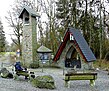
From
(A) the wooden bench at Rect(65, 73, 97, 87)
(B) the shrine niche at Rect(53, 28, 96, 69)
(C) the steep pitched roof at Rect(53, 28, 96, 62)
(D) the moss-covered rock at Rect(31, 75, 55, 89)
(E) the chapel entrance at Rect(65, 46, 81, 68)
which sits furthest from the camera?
(E) the chapel entrance at Rect(65, 46, 81, 68)

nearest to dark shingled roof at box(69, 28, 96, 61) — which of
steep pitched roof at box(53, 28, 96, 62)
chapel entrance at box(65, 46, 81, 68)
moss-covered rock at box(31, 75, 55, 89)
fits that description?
steep pitched roof at box(53, 28, 96, 62)

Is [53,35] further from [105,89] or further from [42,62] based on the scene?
[105,89]

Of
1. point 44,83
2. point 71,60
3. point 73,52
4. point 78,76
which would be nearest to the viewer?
point 44,83

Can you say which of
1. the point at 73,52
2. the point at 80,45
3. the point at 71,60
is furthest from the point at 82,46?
the point at 71,60

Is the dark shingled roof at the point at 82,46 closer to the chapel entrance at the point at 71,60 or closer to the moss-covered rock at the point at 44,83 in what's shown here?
the chapel entrance at the point at 71,60

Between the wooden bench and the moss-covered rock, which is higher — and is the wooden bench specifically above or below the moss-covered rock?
above

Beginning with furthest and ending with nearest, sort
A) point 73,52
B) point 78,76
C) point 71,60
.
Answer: point 73,52 < point 71,60 < point 78,76

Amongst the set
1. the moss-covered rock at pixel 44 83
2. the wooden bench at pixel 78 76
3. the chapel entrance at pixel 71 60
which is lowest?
the chapel entrance at pixel 71 60

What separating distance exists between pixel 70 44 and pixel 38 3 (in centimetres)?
1396

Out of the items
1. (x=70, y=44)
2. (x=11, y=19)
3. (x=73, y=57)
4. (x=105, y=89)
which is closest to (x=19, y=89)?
(x=105, y=89)

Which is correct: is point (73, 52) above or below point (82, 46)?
below

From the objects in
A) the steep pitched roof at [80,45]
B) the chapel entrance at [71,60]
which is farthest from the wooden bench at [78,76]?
the chapel entrance at [71,60]

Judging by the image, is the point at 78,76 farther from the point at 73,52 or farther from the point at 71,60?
the point at 73,52

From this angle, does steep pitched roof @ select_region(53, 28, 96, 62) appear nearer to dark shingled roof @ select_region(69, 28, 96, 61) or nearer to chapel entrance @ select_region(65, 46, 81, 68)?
dark shingled roof @ select_region(69, 28, 96, 61)
